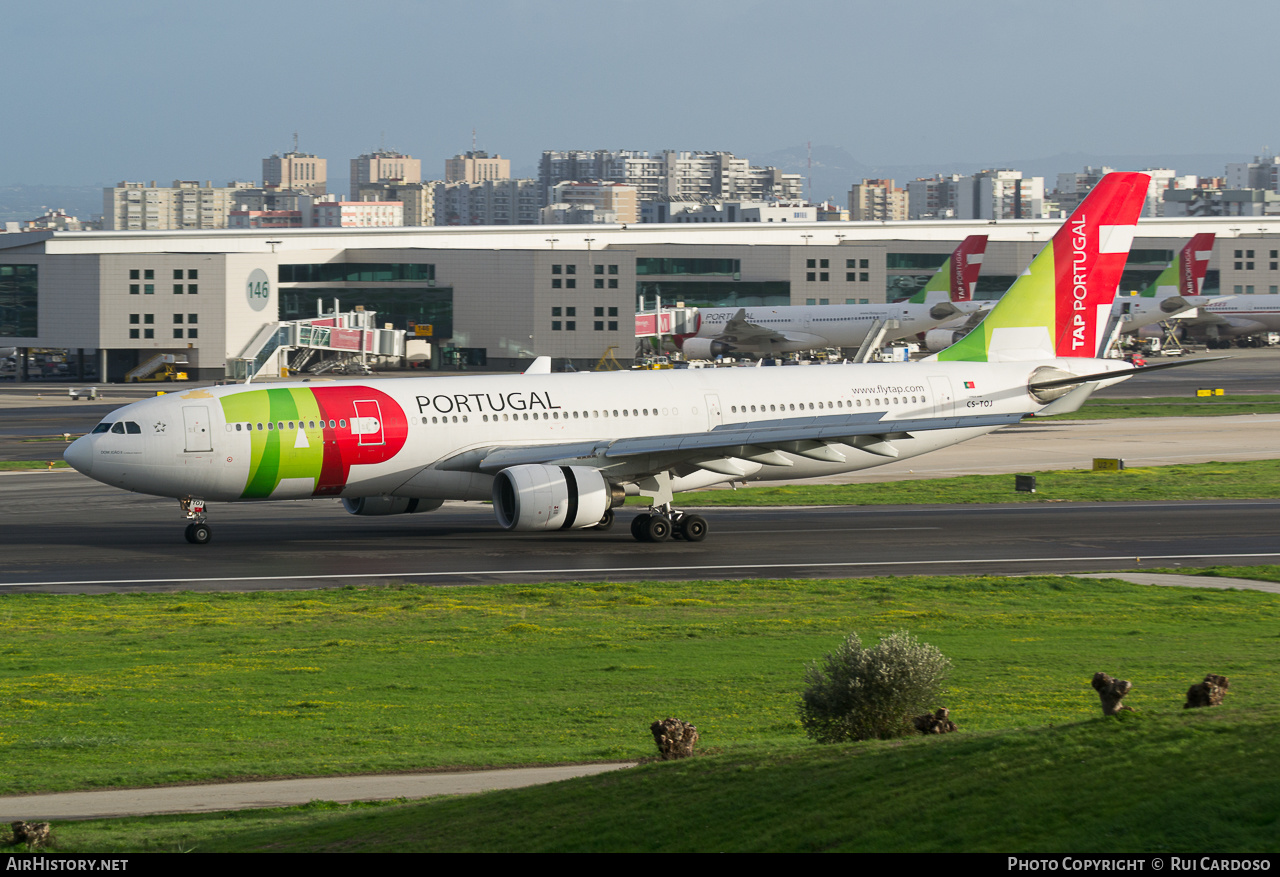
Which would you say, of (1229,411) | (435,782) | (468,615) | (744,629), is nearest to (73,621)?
(468,615)

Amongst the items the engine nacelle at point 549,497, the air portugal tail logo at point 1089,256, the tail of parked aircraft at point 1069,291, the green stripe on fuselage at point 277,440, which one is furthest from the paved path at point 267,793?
the air portugal tail logo at point 1089,256

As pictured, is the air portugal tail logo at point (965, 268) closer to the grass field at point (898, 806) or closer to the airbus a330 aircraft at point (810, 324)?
the airbus a330 aircraft at point (810, 324)

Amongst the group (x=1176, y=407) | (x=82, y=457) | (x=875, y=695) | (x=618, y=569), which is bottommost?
(x=618, y=569)

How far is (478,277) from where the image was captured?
13912 cm

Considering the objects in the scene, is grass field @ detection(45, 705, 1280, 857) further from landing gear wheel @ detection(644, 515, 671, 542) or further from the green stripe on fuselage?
landing gear wheel @ detection(644, 515, 671, 542)

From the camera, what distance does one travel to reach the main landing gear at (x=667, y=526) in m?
41.9

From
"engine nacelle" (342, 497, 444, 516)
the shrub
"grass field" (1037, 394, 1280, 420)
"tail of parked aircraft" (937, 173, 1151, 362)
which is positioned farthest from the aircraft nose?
"grass field" (1037, 394, 1280, 420)

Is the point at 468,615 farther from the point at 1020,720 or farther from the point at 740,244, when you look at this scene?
the point at 740,244

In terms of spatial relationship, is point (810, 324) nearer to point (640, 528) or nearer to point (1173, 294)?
point (1173, 294)

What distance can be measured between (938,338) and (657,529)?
9963 cm

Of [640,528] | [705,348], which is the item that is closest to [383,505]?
[640,528]

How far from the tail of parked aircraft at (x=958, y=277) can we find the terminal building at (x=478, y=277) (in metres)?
18.1

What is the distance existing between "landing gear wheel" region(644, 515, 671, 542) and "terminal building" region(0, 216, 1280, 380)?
83.3 metres

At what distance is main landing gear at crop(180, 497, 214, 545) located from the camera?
41125 millimetres
